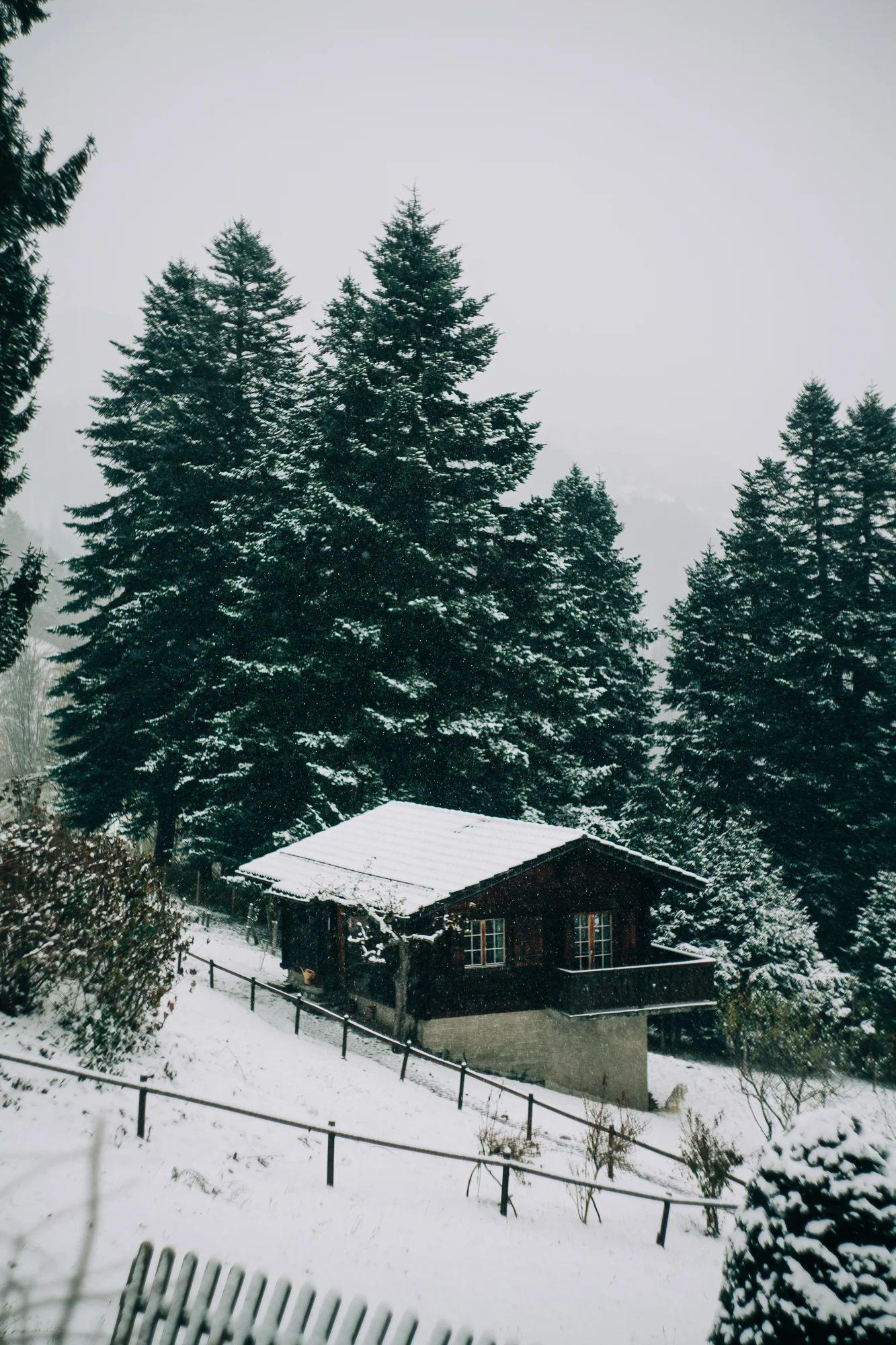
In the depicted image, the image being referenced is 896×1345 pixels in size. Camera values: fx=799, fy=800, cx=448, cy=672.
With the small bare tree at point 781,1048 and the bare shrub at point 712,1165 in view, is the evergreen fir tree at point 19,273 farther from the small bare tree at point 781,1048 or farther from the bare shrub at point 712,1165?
the small bare tree at point 781,1048

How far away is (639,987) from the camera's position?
2159cm

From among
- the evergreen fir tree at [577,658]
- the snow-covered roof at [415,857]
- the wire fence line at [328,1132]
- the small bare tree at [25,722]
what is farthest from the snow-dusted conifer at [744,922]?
the small bare tree at [25,722]

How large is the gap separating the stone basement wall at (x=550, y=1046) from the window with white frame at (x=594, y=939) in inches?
57.1

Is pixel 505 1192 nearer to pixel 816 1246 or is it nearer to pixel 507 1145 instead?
pixel 507 1145

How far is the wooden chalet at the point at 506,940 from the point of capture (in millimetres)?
19953

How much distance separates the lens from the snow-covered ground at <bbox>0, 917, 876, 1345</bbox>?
747 cm

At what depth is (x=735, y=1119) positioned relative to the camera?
2330 centimetres

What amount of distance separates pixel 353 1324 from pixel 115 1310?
7.95ft

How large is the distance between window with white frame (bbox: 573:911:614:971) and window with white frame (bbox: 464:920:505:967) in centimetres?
219

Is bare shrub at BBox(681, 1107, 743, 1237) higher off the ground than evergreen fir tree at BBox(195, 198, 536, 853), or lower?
lower

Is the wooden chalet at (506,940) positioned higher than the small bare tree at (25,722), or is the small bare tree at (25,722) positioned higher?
the small bare tree at (25,722)

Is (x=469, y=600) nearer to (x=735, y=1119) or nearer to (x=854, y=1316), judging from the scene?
(x=735, y=1119)

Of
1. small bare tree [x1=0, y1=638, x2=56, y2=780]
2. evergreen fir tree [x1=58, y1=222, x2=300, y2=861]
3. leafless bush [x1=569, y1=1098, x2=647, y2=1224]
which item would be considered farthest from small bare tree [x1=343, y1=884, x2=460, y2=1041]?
small bare tree [x1=0, y1=638, x2=56, y2=780]

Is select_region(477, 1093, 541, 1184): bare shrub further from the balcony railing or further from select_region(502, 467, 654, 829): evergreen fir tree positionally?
select_region(502, 467, 654, 829): evergreen fir tree
